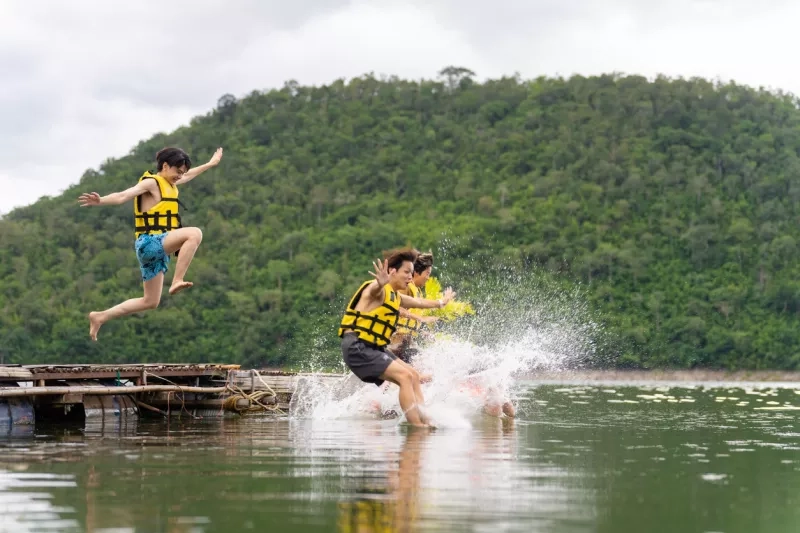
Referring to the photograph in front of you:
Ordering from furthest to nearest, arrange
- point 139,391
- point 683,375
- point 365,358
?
point 683,375 < point 139,391 < point 365,358

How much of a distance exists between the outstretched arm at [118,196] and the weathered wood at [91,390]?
397 centimetres

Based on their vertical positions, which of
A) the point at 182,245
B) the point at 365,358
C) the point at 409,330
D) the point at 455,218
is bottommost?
the point at 365,358

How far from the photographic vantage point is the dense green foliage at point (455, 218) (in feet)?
273

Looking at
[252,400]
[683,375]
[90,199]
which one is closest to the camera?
[90,199]

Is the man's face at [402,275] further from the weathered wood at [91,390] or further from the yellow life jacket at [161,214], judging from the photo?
the weathered wood at [91,390]

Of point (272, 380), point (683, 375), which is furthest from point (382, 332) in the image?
point (683, 375)

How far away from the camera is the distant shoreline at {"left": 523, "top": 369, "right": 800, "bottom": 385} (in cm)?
7500

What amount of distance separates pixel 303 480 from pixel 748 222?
3710 inches

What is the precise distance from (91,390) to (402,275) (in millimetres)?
4825

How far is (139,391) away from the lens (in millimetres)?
17672

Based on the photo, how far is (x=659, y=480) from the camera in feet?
30.7

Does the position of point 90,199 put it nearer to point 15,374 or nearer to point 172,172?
point 172,172

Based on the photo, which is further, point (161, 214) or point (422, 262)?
point (422, 262)

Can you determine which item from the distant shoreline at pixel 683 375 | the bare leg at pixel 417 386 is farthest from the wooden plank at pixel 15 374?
the distant shoreline at pixel 683 375
